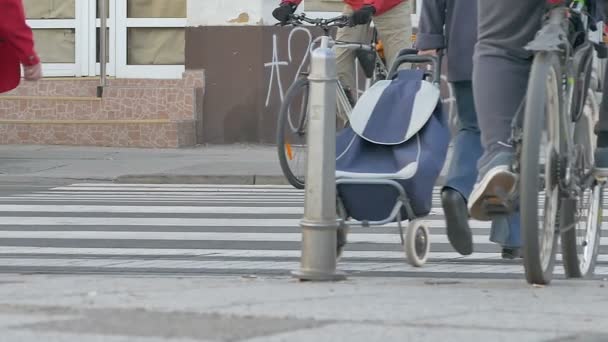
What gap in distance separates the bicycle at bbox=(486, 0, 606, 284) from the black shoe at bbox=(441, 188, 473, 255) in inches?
30.1

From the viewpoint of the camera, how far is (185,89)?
713 inches

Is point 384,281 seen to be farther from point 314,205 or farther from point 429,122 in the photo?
point 429,122

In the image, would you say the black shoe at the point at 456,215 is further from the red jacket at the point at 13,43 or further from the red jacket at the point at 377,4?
the red jacket at the point at 377,4

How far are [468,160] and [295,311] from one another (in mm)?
2625

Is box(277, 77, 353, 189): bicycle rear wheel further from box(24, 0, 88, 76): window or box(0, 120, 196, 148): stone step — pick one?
box(24, 0, 88, 76): window

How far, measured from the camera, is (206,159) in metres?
16.0

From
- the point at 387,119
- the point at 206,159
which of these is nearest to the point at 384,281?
the point at 387,119

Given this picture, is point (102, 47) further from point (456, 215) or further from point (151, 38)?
point (456, 215)

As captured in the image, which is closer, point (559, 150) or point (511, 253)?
point (559, 150)

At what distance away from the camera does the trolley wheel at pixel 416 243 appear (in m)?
6.63

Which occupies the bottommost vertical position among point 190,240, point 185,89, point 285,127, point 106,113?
point 106,113

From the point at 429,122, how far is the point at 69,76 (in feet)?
42.4

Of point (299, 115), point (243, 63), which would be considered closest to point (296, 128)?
A: point (299, 115)

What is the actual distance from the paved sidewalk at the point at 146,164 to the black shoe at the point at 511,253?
7300 millimetres
